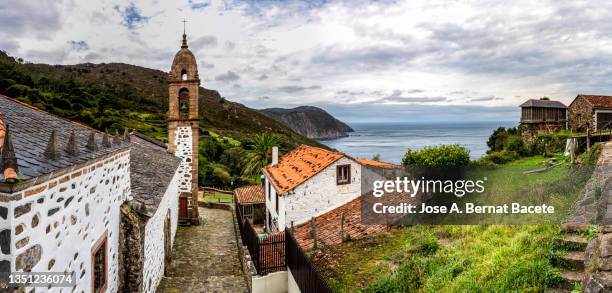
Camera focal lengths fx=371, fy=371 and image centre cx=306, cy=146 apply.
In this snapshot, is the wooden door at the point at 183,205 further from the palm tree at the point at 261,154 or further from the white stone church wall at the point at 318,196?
the palm tree at the point at 261,154

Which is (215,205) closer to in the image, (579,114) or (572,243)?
(572,243)

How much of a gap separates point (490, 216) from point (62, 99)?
50081mm

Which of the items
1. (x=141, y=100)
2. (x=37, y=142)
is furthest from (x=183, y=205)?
(x=141, y=100)

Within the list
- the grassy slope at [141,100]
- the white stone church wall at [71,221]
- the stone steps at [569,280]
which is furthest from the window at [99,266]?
the grassy slope at [141,100]

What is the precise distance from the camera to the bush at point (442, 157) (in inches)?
764

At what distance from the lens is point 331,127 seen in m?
180

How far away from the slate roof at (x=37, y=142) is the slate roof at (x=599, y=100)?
26596 millimetres

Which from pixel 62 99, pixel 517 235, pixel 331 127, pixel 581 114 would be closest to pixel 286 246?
pixel 517 235

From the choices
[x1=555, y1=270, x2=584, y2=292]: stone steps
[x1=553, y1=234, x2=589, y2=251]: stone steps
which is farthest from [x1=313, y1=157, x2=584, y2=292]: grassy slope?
[x1=553, y1=234, x2=589, y2=251]: stone steps

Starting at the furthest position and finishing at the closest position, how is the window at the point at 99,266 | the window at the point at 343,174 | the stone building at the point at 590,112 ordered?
the stone building at the point at 590,112 < the window at the point at 343,174 < the window at the point at 99,266

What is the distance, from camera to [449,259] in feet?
27.2

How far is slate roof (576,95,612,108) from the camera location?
22698 mm

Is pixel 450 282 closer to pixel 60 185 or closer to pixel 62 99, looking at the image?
pixel 60 185

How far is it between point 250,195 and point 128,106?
4653 cm
